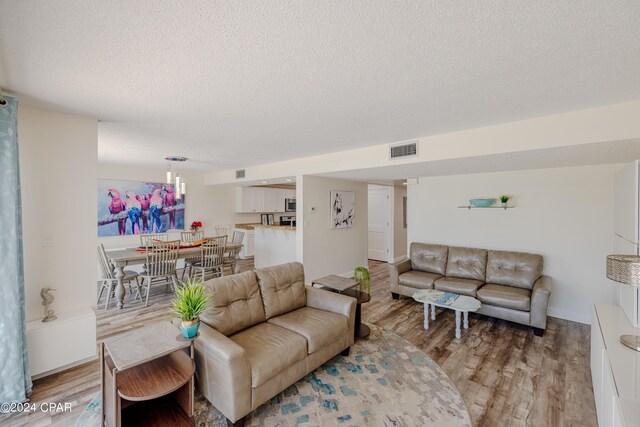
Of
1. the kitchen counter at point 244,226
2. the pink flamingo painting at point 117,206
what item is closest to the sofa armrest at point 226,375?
the pink flamingo painting at point 117,206

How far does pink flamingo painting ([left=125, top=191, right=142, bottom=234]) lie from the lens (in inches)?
231

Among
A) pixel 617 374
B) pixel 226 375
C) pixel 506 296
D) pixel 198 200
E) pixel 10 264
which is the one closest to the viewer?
pixel 617 374

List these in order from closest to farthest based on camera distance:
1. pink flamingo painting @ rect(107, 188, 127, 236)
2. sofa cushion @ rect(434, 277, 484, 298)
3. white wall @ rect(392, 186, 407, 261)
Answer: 1. sofa cushion @ rect(434, 277, 484, 298)
2. pink flamingo painting @ rect(107, 188, 127, 236)
3. white wall @ rect(392, 186, 407, 261)

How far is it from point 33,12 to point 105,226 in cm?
530

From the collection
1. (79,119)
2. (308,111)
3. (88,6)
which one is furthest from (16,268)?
(308,111)

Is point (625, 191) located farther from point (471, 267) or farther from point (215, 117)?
point (215, 117)

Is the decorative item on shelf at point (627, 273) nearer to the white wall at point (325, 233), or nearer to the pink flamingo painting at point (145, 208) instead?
the white wall at point (325, 233)

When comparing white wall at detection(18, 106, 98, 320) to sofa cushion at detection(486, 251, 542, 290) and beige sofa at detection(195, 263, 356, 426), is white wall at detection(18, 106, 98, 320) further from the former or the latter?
sofa cushion at detection(486, 251, 542, 290)

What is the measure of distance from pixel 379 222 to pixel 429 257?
316 cm

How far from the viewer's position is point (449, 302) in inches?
130

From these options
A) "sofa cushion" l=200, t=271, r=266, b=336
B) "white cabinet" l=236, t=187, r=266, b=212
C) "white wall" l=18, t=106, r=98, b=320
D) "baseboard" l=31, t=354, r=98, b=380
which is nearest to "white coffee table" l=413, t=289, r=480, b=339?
"sofa cushion" l=200, t=271, r=266, b=336

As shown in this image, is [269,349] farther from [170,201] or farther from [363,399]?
[170,201]

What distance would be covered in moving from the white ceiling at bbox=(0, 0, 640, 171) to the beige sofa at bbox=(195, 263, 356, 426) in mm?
1619

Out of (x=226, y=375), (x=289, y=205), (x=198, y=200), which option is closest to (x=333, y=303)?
(x=226, y=375)
